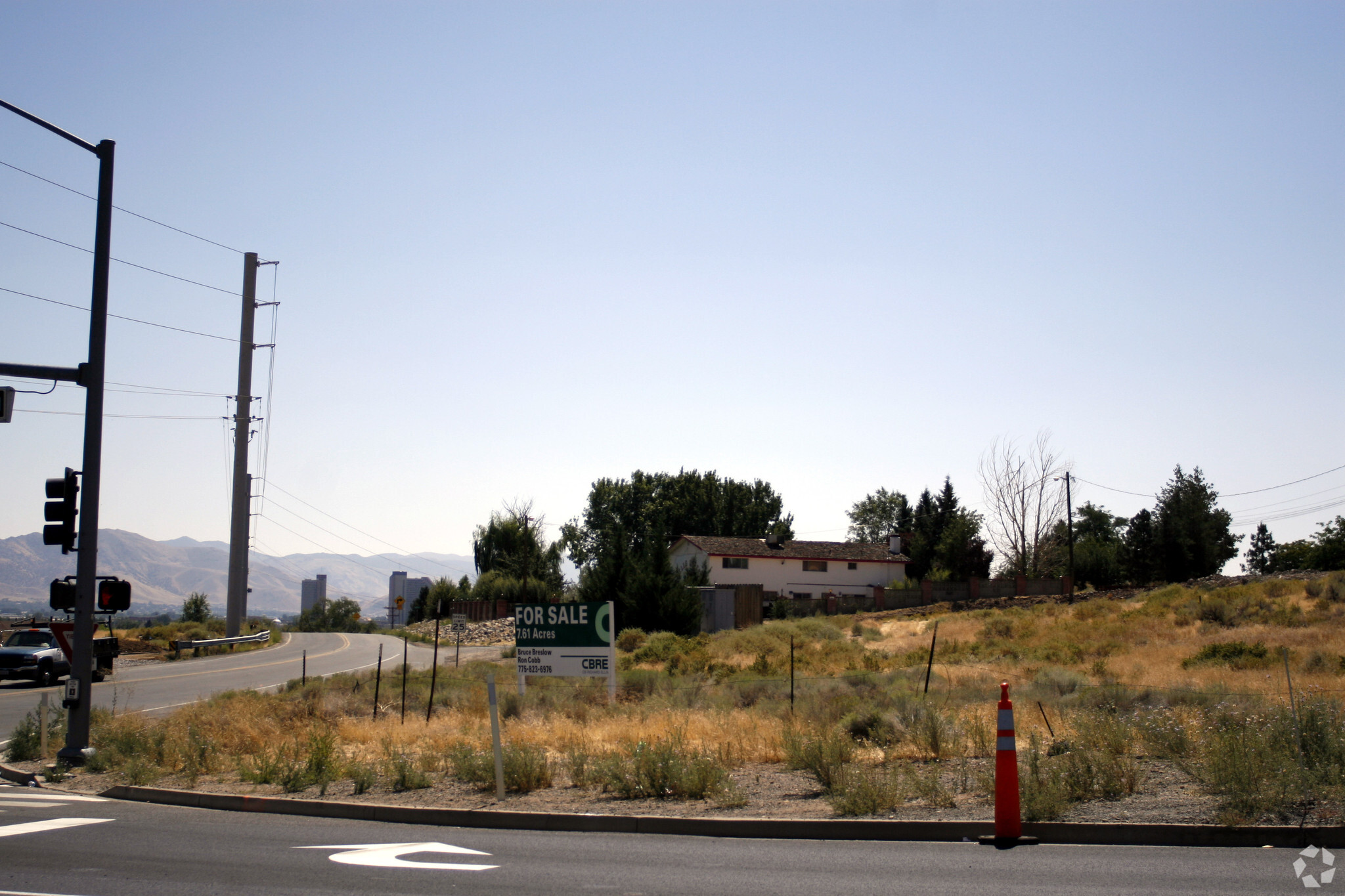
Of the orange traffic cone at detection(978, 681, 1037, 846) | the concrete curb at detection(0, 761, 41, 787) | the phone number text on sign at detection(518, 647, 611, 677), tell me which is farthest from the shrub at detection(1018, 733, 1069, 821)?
the concrete curb at detection(0, 761, 41, 787)

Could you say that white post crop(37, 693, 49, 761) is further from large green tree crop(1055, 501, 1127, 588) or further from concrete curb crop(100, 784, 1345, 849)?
large green tree crop(1055, 501, 1127, 588)

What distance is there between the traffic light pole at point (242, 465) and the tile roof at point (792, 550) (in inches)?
1416

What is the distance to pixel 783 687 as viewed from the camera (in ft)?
68.6

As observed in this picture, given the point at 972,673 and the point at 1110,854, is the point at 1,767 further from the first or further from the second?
the point at 972,673

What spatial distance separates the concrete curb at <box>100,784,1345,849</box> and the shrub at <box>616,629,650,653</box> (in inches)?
1041

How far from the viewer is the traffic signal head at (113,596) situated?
1496 centimetres

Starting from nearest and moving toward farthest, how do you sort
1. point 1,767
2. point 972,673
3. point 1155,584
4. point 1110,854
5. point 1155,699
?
1. point 1110,854
2. point 1,767
3. point 1155,699
4. point 972,673
5. point 1155,584

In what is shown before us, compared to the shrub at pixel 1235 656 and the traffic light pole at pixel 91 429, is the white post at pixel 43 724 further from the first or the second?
the shrub at pixel 1235 656

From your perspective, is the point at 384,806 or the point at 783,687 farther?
the point at 783,687

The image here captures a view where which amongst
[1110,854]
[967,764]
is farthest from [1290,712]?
[1110,854]

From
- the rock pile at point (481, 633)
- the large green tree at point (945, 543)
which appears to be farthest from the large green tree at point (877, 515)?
the rock pile at point (481, 633)

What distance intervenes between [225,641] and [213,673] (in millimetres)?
12421

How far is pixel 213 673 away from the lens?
33.4m

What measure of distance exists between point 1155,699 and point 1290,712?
19.8ft
